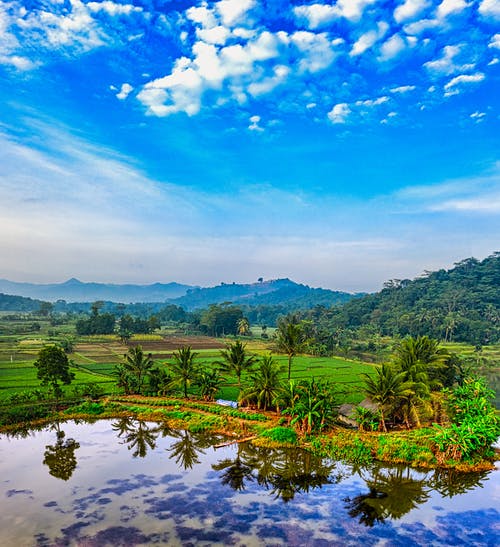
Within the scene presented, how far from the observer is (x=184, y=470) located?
63.8 feet

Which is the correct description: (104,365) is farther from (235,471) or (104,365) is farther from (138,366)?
(235,471)

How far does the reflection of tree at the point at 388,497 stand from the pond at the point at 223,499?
5cm

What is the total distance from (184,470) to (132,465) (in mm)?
2748

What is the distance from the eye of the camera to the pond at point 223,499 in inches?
544

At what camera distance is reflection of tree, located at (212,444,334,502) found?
17.6 metres

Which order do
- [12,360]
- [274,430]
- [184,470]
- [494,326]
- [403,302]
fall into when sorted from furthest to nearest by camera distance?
1. [403,302]
2. [494,326]
3. [12,360]
4. [274,430]
5. [184,470]

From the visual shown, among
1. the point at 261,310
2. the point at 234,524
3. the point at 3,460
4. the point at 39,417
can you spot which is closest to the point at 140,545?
the point at 234,524

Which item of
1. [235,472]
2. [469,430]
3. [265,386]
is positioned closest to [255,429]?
[265,386]

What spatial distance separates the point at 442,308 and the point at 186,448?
8943 centimetres

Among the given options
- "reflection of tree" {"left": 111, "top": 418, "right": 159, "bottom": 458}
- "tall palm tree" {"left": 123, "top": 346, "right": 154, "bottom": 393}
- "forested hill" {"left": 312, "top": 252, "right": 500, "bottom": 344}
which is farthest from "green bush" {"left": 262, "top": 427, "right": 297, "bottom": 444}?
"forested hill" {"left": 312, "top": 252, "right": 500, "bottom": 344}

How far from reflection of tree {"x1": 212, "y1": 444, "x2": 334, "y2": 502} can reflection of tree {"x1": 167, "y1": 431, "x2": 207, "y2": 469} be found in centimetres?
160

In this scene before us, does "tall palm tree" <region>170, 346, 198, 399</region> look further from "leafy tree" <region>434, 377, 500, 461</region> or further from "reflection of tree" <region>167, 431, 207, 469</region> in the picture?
"leafy tree" <region>434, 377, 500, 461</region>

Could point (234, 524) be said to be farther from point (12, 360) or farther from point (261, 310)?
point (261, 310)

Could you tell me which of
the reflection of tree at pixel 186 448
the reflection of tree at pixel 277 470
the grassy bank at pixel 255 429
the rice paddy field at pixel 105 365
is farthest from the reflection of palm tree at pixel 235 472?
the rice paddy field at pixel 105 365
